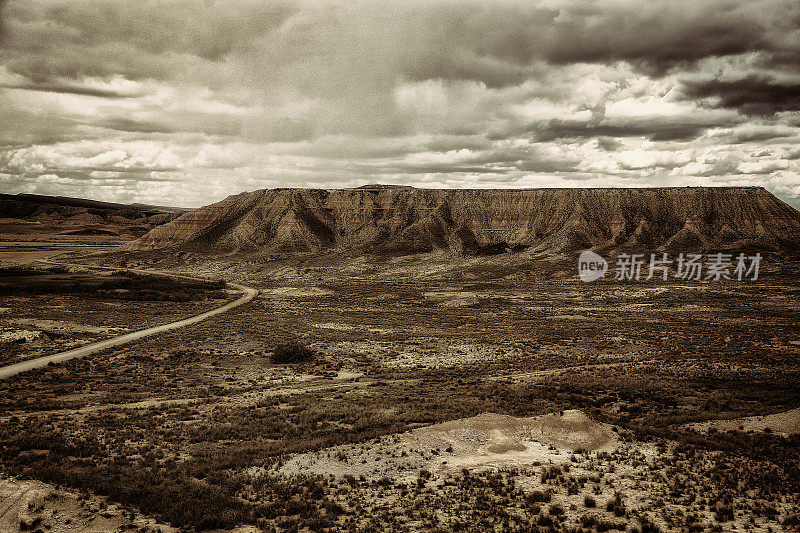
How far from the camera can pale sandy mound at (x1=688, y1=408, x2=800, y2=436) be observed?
712 inches

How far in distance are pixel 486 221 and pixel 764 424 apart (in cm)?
11407

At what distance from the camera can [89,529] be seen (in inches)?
431

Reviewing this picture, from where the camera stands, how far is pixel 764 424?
61.8 ft

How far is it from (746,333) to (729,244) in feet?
254

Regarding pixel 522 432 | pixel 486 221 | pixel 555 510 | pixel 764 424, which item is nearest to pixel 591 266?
pixel 486 221

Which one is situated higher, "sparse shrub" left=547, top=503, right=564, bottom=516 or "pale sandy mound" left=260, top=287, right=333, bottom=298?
"sparse shrub" left=547, top=503, right=564, bottom=516

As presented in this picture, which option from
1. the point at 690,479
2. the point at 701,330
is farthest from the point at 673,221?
the point at 690,479

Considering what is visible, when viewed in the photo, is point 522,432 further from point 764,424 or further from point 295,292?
point 295,292

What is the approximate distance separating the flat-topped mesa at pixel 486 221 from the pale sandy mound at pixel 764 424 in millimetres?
91853

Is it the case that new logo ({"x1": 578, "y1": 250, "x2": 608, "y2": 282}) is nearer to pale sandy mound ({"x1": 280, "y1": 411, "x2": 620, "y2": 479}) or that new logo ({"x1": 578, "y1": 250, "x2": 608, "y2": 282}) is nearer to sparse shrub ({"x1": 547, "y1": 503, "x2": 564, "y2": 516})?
pale sandy mound ({"x1": 280, "y1": 411, "x2": 620, "y2": 479})

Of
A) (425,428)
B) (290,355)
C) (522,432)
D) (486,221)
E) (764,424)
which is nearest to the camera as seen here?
(522,432)

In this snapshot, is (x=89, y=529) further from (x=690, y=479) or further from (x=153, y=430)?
(x=690, y=479)

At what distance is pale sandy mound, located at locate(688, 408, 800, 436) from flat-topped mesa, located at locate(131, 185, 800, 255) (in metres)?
91.9

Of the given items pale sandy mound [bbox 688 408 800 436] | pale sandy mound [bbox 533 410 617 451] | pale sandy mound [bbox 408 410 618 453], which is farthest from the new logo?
pale sandy mound [bbox 408 410 618 453]
